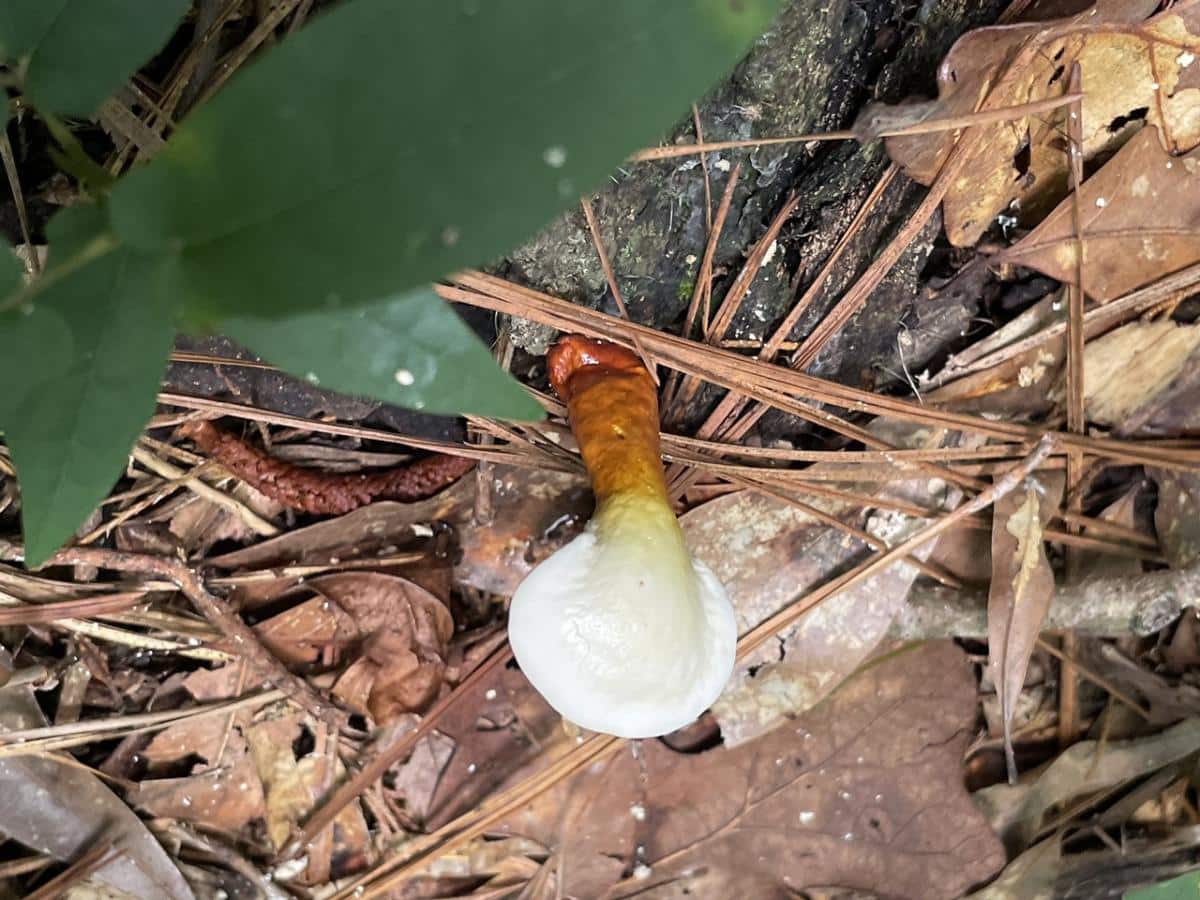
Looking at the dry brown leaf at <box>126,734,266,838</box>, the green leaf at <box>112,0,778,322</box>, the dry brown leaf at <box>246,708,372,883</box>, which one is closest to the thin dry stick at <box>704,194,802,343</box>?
the green leaf at <box>112,0,778,322</box>

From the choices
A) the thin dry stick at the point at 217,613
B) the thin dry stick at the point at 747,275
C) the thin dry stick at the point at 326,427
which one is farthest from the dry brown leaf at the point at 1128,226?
the thin dry stick at the point at 217,613

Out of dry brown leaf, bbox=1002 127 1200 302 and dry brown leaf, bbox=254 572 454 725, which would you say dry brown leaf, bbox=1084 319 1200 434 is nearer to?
dry brown leaf, bbox=1002 127 1200 302

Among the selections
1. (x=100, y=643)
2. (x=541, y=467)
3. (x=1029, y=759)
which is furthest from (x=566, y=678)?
(x=1029, y=759)

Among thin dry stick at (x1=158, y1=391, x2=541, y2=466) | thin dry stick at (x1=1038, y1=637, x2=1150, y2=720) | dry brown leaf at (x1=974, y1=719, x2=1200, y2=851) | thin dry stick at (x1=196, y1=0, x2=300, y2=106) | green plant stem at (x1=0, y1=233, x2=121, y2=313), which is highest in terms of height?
thin dry stick at (x1=196, y1=0, x2=300, y2=106)

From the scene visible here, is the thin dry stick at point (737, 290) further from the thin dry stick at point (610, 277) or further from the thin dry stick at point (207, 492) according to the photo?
the thin dry stick at point (207, 492)

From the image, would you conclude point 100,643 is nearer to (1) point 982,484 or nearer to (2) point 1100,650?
(1) point 982,484

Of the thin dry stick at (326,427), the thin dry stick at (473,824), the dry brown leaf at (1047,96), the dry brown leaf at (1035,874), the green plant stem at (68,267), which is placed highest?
the green plant stem at (68,267)
